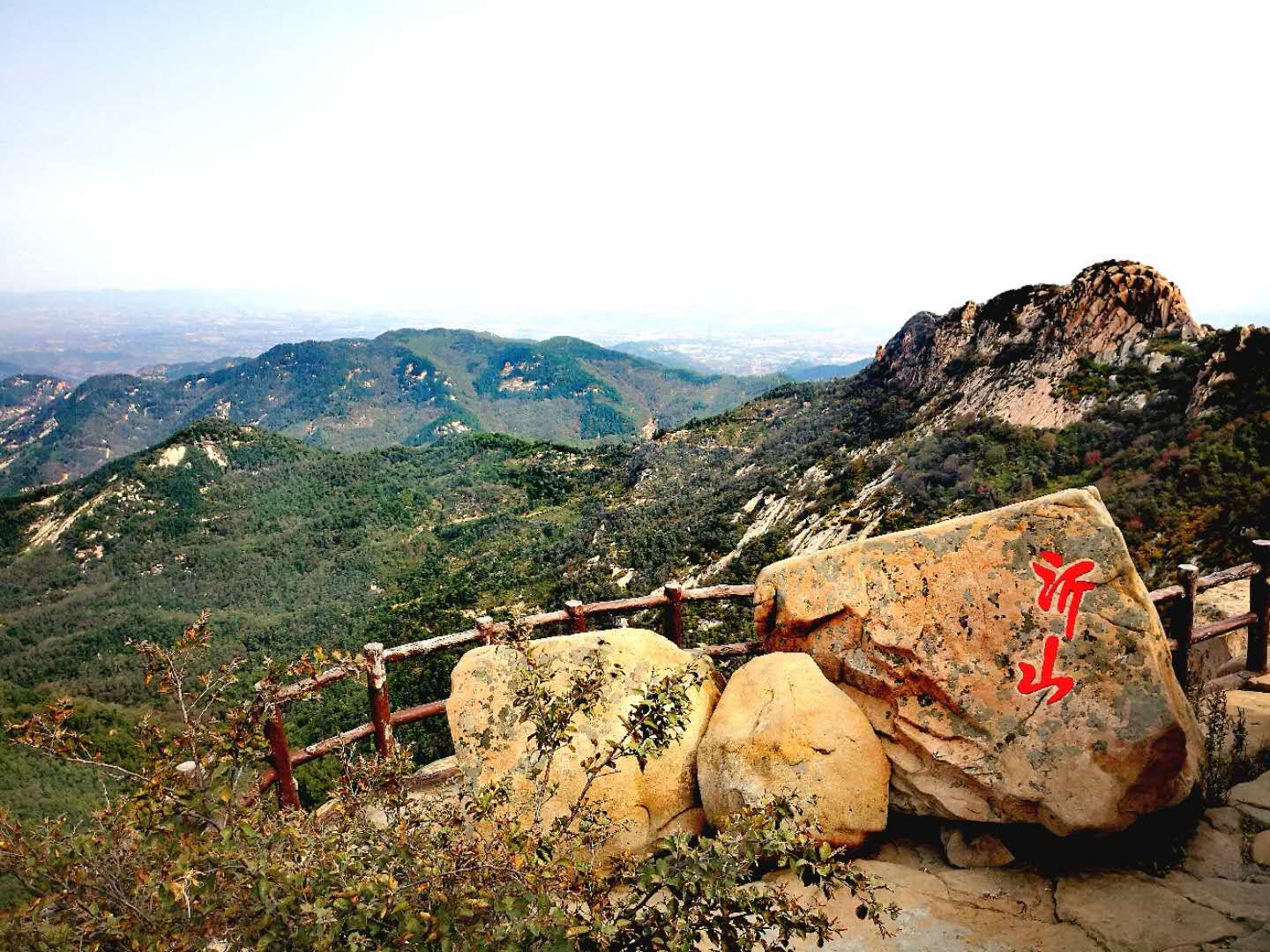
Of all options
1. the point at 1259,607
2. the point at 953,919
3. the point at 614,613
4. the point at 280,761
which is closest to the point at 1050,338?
the point at 1259,607

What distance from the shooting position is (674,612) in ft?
27.7

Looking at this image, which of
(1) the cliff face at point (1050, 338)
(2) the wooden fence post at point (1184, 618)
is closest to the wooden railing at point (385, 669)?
(2) the wooden fence post at point (1184, 618)

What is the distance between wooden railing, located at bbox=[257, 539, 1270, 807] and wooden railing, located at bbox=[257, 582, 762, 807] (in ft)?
0.03

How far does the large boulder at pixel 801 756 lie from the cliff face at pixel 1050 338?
65.9ft

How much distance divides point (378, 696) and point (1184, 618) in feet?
33.7

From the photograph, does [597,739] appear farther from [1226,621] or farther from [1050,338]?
[1050,338]

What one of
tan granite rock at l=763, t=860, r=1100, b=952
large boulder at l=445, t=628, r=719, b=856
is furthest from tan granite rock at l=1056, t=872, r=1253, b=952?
large boulder at l=445, t=628, r=719, b=856

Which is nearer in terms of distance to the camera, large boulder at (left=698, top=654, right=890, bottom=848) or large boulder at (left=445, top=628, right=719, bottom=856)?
large boulder at (left=698, top=654, right=890, bottom=848)

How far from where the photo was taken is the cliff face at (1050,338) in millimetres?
21328

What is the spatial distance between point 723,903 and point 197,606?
7752cm

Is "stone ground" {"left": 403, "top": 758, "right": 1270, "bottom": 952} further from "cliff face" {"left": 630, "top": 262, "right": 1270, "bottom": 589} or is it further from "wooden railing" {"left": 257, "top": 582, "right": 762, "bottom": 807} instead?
"cliff face" {"left": 630, "top": 262, "right": 1270, "bottom": 589}

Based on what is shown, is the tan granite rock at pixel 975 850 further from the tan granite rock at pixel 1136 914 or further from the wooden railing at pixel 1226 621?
the wooden railing at pixel 1226 621

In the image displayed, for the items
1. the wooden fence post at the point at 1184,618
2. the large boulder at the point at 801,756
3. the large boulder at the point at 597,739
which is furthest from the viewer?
the wooden fence post at the point at 1184,618

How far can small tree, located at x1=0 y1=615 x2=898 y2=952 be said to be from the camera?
9.32 ft
